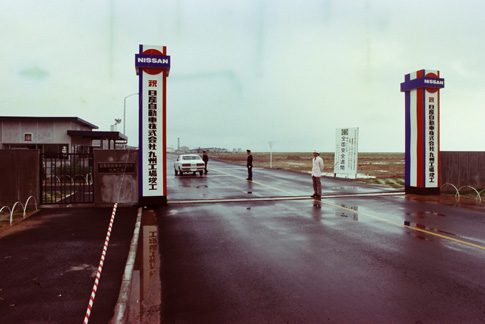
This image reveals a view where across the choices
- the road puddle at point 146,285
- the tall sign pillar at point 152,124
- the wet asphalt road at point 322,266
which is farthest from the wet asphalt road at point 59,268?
the tall sign pillar at point 152,124

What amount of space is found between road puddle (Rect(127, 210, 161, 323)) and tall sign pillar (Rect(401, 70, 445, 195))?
40.3ft

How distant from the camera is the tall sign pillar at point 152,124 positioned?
1205 centimetres

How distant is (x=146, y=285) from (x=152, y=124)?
8009 millimetres

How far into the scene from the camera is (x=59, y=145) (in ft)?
86.8

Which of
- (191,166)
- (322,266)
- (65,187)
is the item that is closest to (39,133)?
(191,166)

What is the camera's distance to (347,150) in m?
24.4

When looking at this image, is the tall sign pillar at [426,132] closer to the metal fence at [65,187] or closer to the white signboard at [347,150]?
the white signboard at [347,150]

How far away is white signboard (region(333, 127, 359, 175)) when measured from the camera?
23.9 meters

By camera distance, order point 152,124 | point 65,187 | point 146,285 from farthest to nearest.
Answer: point 65,187
point 152,124
point 146,285

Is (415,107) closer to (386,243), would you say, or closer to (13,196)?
(386,243)

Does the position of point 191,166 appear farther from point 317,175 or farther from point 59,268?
point 59,268

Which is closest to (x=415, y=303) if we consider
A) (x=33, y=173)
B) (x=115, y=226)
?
(x=115, y=226)

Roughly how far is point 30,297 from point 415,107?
1575 centimetres

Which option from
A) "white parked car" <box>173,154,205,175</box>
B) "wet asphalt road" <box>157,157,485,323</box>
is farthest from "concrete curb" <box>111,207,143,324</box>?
"white parked car" <box>173,154,205,175</box>
